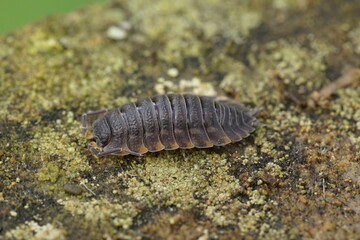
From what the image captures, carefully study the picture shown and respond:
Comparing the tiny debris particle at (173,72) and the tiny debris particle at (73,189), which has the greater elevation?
the tiny debris particle at (173,72)

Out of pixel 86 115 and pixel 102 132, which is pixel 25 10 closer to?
pixel 86 115

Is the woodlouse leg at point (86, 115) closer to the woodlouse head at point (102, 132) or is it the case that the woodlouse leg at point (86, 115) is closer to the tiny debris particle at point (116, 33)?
the woodlouse head at point (102, 132)

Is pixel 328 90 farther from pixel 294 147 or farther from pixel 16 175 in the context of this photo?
pixel 16 175

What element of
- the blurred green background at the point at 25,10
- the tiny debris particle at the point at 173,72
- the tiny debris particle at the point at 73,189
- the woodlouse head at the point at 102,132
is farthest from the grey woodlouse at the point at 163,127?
the blurred green background at the point at 25,10

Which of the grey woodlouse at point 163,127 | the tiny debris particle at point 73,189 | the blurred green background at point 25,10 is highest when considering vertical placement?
the blurred green background at point 25,10

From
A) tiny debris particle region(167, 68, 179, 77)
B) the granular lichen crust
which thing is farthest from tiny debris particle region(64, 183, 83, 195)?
tiny debris particle region(167, 68, 179, 77)

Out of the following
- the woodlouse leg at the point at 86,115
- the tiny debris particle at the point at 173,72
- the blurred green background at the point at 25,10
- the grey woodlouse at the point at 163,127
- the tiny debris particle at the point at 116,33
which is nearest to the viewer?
the grey woodlouse at the point at 163,127

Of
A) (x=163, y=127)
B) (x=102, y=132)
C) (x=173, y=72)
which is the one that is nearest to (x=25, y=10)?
(x=173, y=72)
